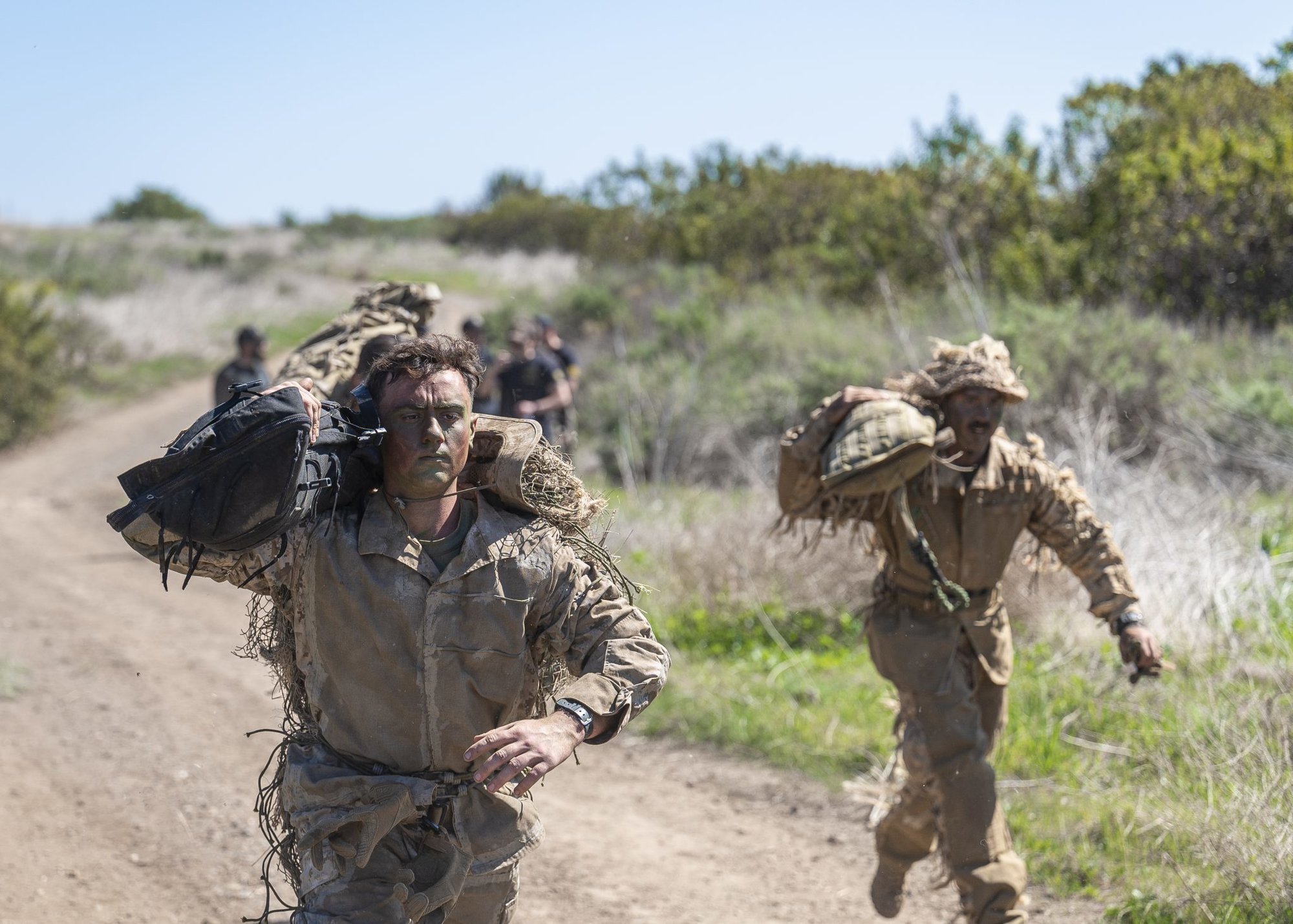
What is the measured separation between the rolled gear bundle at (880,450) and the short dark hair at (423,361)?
1538mm

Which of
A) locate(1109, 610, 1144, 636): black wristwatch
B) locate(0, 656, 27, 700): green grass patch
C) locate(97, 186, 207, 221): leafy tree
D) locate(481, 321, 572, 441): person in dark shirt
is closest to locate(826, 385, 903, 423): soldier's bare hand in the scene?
locate(1109, 610, 1144, 636): black wristwatch

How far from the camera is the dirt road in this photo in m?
5.09

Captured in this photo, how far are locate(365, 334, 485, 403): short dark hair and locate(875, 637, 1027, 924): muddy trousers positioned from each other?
7.35 feet

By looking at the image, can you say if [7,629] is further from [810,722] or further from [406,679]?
[406,679]

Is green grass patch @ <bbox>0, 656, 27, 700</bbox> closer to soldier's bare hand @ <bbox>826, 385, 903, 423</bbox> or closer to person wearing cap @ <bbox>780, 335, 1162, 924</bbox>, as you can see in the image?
person wearing cap @ <bbox>780, 335, 1162, 924</bbox>

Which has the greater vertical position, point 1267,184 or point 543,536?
point 1267,184

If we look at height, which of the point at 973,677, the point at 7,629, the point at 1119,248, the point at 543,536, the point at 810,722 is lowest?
the point at 7,629

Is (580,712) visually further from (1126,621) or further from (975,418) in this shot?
(1126,621)

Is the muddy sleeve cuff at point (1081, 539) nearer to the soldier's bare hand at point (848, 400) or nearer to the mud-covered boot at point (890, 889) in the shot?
the soldier's bare hand at point (848, 400)

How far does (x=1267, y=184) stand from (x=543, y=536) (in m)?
12.1

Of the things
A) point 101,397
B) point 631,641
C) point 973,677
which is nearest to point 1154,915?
point 973,677

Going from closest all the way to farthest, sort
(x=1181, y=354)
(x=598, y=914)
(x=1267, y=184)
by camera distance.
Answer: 1. (x=598, y=914)
2. (x=1181, y=354)
3. (x=1267, y=184)

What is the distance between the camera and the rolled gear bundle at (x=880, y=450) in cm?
429

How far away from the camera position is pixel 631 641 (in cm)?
307
